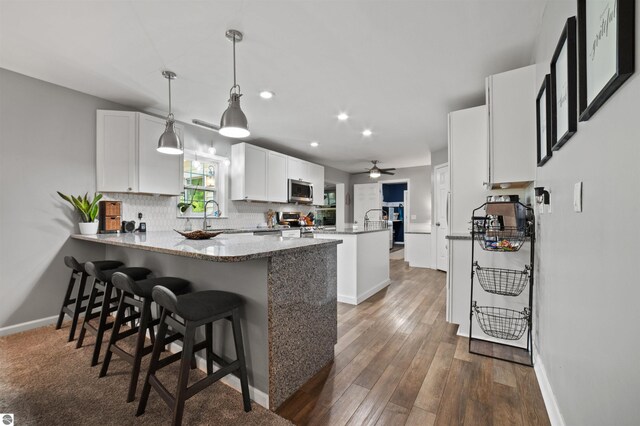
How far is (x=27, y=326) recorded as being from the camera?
2801 millimetres

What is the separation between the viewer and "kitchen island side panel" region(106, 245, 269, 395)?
166cm

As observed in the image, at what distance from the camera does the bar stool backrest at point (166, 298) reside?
56.1 inches

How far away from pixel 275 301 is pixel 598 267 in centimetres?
144

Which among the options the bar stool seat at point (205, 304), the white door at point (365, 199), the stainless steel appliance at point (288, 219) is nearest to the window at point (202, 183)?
the stainless steel appliance at point (288, 219)

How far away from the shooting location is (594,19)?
3.14ft

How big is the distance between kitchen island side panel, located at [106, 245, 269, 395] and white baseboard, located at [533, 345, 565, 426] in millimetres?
1538

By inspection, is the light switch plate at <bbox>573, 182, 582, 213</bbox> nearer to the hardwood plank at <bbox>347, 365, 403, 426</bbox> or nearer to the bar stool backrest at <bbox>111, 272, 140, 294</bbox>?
the hardwood plank at <bbox>347, 365, 403, 426</bbox>

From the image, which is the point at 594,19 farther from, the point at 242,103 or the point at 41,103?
the point at 41,103

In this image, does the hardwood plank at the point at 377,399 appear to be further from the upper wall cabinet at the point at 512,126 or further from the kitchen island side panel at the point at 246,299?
the upper wall cabinet at the point at 512,126

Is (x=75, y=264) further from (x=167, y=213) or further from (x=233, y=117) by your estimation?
(x=233, y=117)

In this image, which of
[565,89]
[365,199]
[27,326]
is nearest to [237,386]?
[565,89]

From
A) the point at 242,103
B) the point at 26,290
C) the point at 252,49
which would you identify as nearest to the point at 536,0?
the point at 252,49

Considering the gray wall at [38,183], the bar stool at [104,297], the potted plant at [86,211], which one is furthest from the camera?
the potted plant at [86,211]

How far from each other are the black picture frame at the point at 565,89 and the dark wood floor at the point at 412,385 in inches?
59.9
